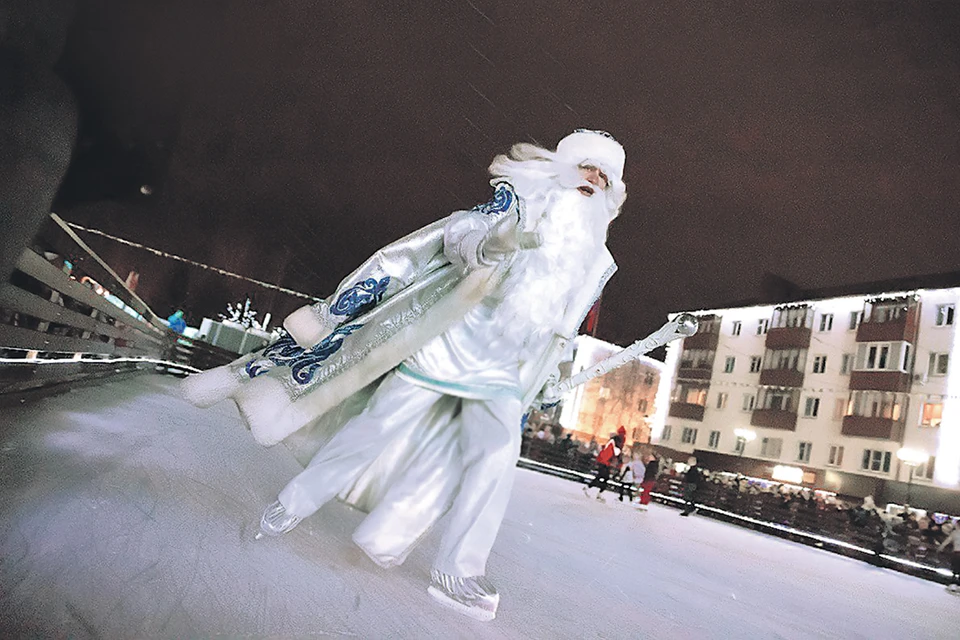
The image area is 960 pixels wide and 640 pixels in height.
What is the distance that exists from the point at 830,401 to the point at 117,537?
27211 millimetres

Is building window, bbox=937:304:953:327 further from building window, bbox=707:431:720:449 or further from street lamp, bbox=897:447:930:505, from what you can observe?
building window, bbox=707:431:720:449

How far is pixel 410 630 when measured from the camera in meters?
1.46

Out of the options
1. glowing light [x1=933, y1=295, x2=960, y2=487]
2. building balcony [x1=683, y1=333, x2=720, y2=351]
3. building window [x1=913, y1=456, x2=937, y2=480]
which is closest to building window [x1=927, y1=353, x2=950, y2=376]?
glowing light [x1=933, y1=295, x2=960, y2=487]

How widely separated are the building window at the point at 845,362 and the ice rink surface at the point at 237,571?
2304 centimetres

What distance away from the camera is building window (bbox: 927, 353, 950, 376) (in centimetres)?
2086

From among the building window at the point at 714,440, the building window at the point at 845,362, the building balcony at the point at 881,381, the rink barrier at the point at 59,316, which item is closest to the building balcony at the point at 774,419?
the building window at the point at 714,440

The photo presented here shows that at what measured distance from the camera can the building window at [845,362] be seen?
24205mm

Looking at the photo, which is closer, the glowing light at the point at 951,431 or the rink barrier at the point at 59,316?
the rink barrier at the point at 59,316

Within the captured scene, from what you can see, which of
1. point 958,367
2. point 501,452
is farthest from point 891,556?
point 958,367

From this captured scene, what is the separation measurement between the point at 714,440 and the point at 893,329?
870 cm

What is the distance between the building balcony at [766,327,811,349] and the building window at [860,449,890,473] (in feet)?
17.0

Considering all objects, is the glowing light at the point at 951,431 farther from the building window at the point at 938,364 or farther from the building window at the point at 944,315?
the building window at the point at 944,315

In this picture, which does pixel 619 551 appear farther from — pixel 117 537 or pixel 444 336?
pixel 117 537

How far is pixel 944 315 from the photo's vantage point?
2123cm
